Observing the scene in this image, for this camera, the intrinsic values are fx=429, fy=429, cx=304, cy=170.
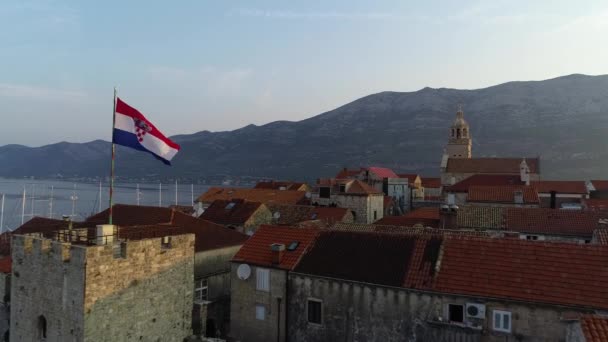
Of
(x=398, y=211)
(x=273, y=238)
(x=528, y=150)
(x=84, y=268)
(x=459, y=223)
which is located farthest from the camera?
(x=528, y=150)

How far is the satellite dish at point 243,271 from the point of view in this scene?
60.4 feet

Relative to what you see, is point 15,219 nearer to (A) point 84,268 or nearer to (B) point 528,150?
(A) point 84,268

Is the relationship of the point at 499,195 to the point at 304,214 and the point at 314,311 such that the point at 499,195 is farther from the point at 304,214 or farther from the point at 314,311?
the point at 314,311

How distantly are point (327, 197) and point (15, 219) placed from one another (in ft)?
226

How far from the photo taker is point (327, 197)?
46938 mm

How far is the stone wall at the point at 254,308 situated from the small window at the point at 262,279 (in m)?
0.16

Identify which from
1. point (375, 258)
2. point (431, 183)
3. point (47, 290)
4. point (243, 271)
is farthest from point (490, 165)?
point (47, 290)

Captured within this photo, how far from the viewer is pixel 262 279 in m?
18.2

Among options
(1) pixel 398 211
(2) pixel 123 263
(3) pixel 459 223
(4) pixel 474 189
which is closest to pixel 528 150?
(1) pixel 398 211

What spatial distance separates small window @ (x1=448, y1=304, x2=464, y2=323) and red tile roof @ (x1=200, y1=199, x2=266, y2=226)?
66.0 feet

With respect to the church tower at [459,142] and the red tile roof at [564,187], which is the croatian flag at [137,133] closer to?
the red tile roof at [564,187]

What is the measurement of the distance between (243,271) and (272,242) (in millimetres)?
2080

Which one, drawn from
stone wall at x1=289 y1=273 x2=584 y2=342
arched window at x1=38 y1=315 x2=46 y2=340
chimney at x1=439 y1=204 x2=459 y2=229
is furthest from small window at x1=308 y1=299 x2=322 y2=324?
chimney at x1=439 y1=204 x2=459 y2=229

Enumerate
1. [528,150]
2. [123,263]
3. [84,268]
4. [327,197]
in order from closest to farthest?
[84,268] < [123,263] < [327,197] < [528,150]
